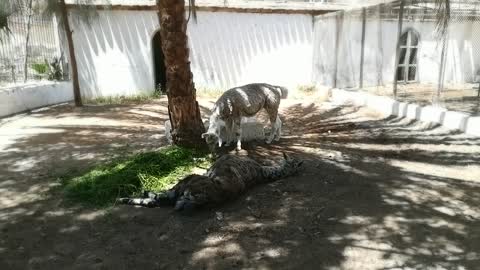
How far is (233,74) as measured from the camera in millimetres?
16281

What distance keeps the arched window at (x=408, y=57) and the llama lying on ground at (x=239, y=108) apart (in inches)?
239

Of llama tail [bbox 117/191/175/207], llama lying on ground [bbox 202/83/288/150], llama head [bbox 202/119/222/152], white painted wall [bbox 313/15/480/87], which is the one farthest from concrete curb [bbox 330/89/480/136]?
llama tail [bbox 117/191/175/207]

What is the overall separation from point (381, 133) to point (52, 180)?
245 inches

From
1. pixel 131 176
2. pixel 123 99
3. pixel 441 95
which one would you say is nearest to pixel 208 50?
pixel 123 99

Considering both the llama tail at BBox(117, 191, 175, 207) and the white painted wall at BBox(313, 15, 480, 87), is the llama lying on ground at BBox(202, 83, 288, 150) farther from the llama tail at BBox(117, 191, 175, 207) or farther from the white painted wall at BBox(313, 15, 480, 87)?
the white painted wall at BBox(313, 15, 480, 87)

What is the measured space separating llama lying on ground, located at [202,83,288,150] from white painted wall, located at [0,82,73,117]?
23.2 feet

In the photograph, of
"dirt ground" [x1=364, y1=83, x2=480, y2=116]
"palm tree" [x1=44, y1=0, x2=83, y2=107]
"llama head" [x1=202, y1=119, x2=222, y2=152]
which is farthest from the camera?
"palm tree" [x1=44, y1=0, x2=83, y2=107]

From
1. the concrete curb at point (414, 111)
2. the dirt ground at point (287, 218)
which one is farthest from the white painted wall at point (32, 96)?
the concrete curb at point (414, 111)

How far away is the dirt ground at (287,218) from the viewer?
159 inches

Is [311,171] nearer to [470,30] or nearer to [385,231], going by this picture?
[385,231]

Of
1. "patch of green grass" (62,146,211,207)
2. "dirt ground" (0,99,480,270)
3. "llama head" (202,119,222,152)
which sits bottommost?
"dirt ground" (0,99,480,270)

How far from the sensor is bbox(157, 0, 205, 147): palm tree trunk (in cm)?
695

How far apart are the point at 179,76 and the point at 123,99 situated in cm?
815

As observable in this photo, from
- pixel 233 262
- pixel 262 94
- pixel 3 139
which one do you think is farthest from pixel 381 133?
pixel 3 139
